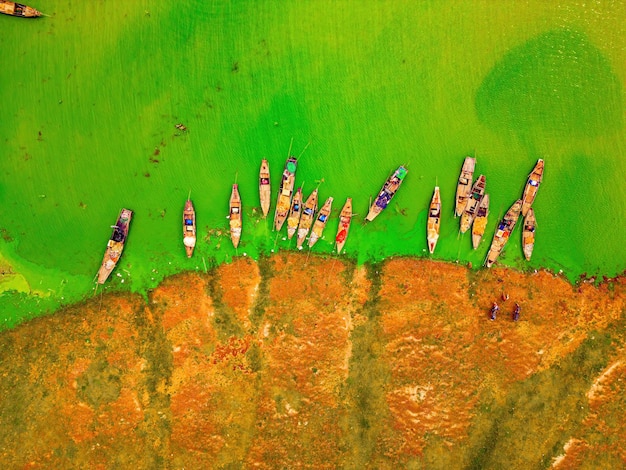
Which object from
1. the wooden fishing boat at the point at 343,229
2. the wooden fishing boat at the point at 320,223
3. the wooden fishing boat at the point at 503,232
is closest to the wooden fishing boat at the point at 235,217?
the wooden fishing boat at the point at 320,223

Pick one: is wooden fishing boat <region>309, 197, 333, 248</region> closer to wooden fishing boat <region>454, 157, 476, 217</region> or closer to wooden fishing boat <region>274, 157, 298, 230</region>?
wooden fishing boat <region>274, 157, 298, 230</region>

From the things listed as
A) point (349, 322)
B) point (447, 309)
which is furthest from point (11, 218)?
point (447, 309)

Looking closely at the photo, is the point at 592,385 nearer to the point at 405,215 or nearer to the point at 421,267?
the point at 421,267

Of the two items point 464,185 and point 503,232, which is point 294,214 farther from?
point 503,232

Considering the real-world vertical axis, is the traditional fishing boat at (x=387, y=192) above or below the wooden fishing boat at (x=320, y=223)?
above

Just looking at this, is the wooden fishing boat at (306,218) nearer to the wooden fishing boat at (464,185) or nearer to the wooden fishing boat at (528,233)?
the wooden fishing boat at (464,185)

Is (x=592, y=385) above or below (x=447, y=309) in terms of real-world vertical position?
below

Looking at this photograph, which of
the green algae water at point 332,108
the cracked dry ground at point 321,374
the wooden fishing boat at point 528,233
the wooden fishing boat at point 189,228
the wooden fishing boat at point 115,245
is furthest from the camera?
the green algae water at point 332,108

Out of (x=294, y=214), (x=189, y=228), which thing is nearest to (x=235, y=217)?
(x=189, y=228)
